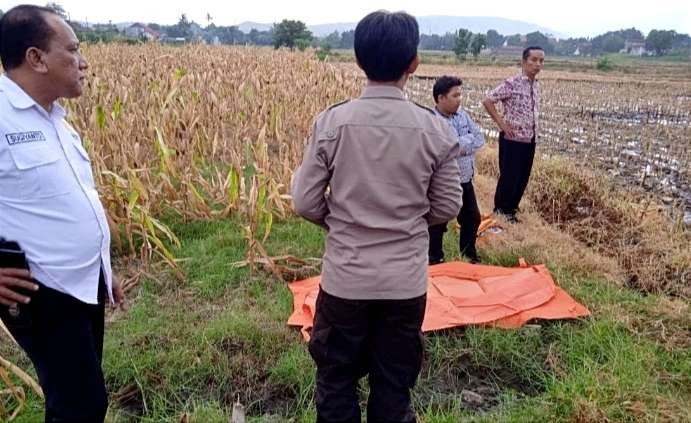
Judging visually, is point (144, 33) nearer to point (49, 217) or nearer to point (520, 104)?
point (520, 104)

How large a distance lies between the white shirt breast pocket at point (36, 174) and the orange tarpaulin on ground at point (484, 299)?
191cm

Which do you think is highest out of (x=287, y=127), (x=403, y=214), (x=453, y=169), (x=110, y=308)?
(x=453, y=169)

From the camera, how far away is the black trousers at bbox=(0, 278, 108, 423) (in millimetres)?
1854

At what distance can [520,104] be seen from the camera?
542 cm

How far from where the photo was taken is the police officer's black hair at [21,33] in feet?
5.90

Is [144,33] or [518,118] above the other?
[144,33]

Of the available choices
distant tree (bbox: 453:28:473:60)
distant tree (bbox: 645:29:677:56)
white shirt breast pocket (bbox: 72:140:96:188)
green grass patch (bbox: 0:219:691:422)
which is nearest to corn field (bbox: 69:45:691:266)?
green grass patch (bbox: 0:219:691:422)

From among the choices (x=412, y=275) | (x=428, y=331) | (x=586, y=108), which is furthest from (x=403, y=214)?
(x=586, y=108)

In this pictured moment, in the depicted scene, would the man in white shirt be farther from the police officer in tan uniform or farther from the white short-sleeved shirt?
the police officer in tan uniform

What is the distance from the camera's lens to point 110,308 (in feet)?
12.6

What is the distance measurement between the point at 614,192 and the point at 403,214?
5800 mm

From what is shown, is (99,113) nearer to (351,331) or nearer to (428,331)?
(428,331)

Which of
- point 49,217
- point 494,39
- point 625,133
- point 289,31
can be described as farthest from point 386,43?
point 494,39

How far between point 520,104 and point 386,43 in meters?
3.88
